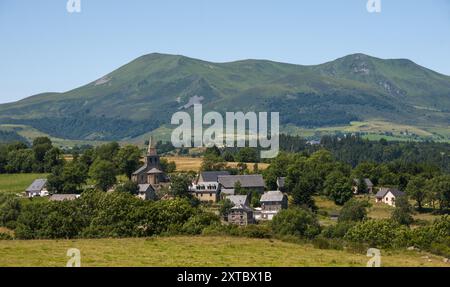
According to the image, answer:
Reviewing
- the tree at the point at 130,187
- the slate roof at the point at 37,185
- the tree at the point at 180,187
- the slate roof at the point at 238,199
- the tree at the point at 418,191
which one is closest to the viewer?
the slate roof at the point at 238,199

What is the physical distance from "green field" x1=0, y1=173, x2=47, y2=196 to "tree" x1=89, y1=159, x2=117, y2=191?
10.1 meters

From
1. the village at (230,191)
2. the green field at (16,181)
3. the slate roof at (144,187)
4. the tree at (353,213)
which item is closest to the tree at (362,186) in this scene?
the village at (230,191)

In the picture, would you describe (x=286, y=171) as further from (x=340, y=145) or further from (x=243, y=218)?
(x=340, y=145)

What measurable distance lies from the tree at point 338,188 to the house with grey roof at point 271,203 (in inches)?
256

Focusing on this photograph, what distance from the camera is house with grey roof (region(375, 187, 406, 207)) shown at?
8331cm

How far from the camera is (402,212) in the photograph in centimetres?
6994

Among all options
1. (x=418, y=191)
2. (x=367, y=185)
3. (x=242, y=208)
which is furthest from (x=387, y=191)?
(x=242, y=208)

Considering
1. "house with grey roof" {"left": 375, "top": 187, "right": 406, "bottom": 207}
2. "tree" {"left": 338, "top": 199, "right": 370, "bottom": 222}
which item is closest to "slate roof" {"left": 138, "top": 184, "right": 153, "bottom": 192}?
"tree" {"left": 338, "top": 199, "right": 370, "bottom": 222}

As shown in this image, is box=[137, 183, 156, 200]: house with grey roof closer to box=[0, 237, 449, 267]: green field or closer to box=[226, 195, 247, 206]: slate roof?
box=[226, 195, 247, 206]: slate roof

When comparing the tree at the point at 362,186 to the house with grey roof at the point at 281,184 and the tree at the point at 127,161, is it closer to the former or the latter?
the house with grey roof at the point at 281,184

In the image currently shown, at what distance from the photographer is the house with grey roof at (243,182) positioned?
291 ft

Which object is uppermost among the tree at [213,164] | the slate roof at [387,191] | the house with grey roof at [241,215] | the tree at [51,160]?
the tree at [51,160]

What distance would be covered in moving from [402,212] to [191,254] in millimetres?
46325

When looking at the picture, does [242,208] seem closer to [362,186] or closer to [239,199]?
[239,199]
